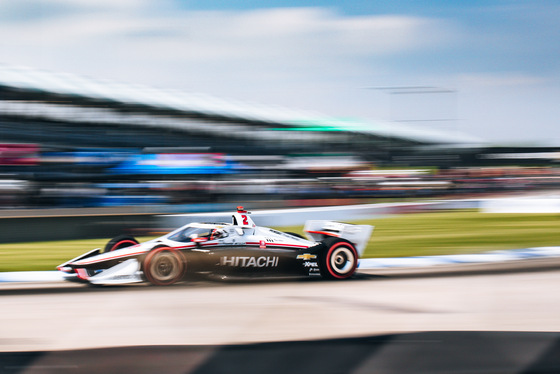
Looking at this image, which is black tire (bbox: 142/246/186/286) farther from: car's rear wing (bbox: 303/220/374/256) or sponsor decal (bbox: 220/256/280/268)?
car's rear wing (bbox: 303/220/374/256)

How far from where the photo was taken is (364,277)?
7.18 m

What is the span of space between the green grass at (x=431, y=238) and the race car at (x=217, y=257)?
93.5 inches

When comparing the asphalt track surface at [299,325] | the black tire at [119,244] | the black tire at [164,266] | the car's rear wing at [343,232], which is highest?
the car's rear wing at [343,232]

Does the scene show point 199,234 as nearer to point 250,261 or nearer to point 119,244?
point 250,261

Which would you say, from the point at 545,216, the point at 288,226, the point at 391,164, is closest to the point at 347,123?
the point at 391,164

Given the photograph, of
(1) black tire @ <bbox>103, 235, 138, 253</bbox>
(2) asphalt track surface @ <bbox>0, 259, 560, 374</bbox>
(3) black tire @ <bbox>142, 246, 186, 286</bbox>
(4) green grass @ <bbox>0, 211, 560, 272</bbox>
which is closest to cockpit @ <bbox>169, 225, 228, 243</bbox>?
(3) black tire @ <bbox>142, 246, 186, 286</bbox>

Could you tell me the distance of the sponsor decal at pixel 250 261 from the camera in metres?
6.50

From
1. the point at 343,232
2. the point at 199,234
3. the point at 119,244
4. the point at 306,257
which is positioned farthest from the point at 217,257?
the point at 343,232

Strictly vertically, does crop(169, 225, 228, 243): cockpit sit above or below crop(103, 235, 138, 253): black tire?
above

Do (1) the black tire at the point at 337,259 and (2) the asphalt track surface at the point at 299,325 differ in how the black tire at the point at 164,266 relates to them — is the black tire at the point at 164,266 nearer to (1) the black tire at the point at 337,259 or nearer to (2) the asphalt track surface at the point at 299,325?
(2) the asphalt track surface at the point at 299,325

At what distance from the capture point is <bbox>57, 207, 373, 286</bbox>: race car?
6320 mm

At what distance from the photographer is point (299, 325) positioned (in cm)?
486

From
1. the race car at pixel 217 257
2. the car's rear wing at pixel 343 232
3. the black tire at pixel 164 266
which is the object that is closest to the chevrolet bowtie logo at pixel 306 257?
the race car at pixel 217 257

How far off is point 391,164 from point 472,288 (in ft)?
78.4
